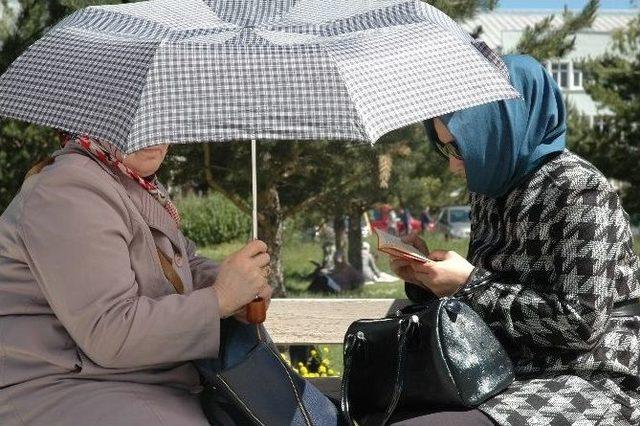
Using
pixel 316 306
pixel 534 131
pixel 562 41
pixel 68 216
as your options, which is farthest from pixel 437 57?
pixel 562 41

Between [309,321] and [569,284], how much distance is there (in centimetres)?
168

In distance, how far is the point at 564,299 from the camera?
267 centimetres

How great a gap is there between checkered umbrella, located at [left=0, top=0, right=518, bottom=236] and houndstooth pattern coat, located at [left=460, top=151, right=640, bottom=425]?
0.38m

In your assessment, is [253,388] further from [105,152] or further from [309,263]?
[309,263]

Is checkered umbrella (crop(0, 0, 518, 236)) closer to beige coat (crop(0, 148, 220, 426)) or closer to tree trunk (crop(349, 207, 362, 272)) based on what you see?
beige coat (crop(0, 148, 220, 426))

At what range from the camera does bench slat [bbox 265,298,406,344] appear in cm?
414

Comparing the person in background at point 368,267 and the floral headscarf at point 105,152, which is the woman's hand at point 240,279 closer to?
the floral headscarf at point 105,152

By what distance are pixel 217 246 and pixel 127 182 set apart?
1072 inches

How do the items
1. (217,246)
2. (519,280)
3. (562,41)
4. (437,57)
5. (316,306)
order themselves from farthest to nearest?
1. (217,246)
2. (562,41)
3. (316,306)
4. (519,280)
5. (437,57)

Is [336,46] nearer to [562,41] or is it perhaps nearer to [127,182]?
[127,182]

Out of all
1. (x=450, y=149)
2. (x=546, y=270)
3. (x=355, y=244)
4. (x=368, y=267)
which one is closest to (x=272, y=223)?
(x=450, y=149)

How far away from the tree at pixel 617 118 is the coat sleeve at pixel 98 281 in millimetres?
11270

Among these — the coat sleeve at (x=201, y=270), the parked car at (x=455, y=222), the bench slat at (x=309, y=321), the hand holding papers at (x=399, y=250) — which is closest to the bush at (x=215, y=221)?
the parked car at (x=455, y=222)

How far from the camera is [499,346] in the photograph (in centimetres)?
265
